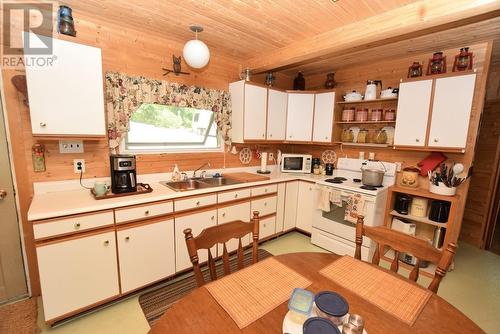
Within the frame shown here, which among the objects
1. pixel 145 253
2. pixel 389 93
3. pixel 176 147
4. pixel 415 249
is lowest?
pixel 145 253

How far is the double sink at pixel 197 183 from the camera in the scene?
254 centimetres

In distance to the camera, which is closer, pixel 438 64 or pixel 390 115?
pixel 438 64

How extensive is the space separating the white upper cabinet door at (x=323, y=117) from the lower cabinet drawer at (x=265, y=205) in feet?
3.85

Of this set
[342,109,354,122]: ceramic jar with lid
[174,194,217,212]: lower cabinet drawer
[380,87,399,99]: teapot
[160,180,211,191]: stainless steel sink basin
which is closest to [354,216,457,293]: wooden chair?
[174,194,217,212]: lower cabinet drawer

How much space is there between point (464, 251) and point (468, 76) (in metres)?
2.30

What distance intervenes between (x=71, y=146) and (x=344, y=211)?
304 centimetres

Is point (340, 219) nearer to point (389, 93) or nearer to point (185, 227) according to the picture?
point (389, 93)

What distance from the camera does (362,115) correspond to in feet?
10.5

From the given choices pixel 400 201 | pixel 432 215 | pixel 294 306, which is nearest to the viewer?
pixel 294 306

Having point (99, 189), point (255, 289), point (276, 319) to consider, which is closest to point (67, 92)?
point (99, 189)

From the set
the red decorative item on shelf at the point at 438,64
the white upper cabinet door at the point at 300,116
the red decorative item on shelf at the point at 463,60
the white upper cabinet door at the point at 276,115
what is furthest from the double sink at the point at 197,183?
the red decorative item on shelf at the point at 463,60

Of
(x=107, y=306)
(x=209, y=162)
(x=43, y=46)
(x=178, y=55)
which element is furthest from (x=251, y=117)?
(x=107, y=306)

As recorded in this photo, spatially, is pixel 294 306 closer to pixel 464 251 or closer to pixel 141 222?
pixel 141 222

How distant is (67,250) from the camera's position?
5.57 ft
